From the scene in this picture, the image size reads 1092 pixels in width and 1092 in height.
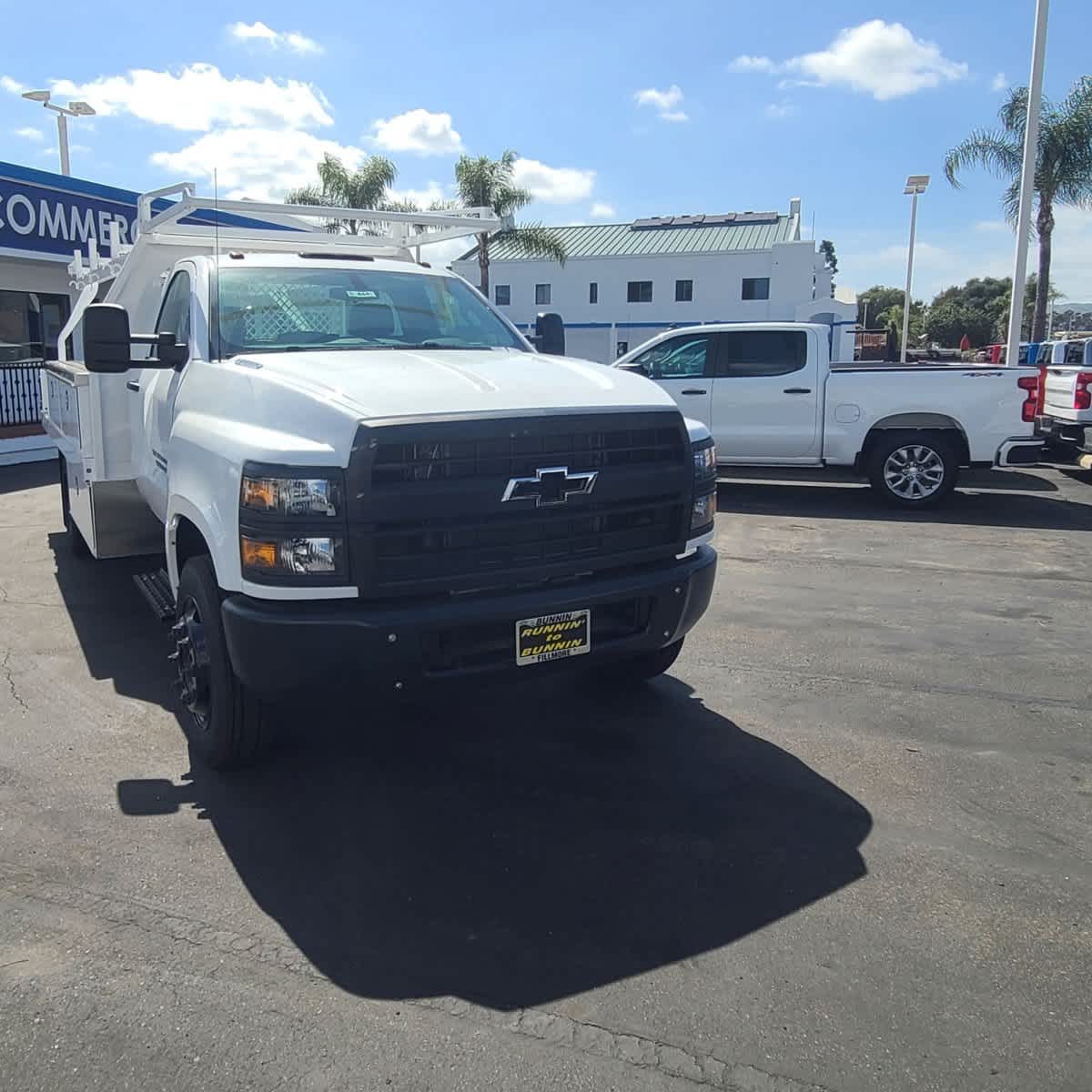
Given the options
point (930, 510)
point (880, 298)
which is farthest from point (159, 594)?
point (880, 298)

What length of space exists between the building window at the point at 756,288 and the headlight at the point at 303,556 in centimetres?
4911

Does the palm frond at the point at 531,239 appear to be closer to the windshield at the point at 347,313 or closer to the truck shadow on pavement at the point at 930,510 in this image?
the truck shadow on pavement at the point at 930,510

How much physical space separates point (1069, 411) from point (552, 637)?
417 inches

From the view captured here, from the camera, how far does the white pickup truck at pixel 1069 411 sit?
11734mm

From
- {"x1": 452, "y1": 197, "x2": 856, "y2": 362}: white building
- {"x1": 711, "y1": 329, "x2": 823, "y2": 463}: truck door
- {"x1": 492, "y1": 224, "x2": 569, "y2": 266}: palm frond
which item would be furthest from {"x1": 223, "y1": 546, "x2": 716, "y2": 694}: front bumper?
{"x1": 452, "y1": 197, "x2": 856, "y2": 362}: white building

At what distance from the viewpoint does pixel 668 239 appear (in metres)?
53.0

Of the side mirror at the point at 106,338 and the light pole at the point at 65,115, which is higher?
the light pole at the point at 65,115

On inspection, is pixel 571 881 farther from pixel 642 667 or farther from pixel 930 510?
pixel 930 510

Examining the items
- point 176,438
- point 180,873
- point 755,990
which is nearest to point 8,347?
point 176,438

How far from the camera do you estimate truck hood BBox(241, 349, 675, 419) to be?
12.0 ft

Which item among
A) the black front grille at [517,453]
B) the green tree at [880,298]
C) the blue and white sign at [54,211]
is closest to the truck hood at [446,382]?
the black front grille at [517,453]

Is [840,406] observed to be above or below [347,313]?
below

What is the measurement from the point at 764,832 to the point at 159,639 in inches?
158

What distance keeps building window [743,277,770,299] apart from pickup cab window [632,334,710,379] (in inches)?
1576
